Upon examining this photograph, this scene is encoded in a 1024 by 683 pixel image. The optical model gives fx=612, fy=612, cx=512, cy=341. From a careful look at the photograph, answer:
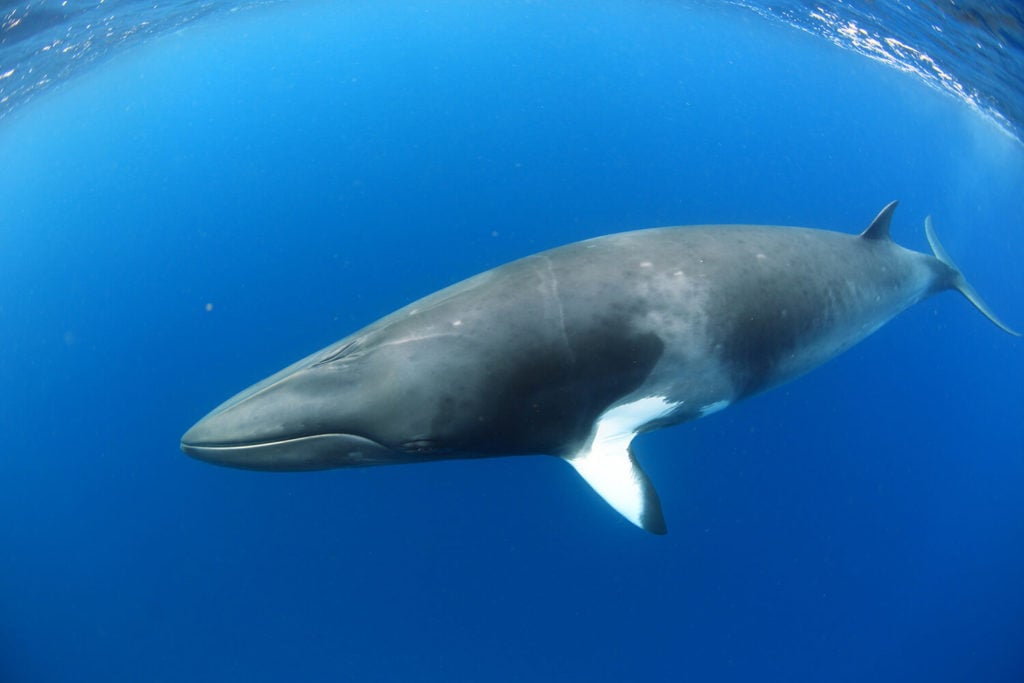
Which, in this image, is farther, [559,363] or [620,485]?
[620,485]

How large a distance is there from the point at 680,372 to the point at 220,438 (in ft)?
14.8

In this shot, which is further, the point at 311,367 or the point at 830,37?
the point at 830,37

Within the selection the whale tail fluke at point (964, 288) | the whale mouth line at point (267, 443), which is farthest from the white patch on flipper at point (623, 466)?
the whale tail fluke at point (964, 288)

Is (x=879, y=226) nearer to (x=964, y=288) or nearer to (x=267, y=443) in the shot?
(x=964, y=288)

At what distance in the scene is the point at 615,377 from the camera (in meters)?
6.01

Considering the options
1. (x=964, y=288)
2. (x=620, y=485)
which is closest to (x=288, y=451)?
(x=620, y=485)

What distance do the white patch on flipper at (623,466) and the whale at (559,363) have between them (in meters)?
0.02

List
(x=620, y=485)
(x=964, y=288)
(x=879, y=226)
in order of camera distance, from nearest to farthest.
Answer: (x=620, y=485) < (x=879, y=226) < (x=964, y=288)

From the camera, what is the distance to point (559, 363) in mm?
5637

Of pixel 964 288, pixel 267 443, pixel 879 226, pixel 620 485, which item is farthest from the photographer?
pixel 964 288

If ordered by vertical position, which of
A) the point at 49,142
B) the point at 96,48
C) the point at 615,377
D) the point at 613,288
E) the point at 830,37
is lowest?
the point at 49,142

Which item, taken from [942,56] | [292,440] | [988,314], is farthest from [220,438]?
[942,56]

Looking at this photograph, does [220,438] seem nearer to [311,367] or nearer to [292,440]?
[292,440]

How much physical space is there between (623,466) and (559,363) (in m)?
1.95
